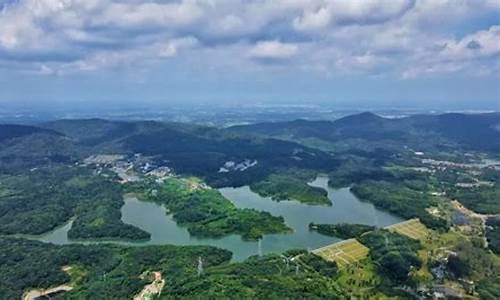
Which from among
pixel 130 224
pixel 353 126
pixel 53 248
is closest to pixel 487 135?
pixel 353 126

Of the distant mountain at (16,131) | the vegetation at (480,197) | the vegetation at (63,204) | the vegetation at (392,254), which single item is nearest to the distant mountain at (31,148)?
the distant mountain at (16,131)

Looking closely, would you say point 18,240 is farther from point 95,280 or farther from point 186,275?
point 186,275

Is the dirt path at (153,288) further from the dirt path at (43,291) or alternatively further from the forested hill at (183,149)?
the forested hill at (183,149)

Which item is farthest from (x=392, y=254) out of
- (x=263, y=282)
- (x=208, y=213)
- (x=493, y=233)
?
(x=208, y=213)

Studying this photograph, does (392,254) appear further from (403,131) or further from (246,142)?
(403,131)

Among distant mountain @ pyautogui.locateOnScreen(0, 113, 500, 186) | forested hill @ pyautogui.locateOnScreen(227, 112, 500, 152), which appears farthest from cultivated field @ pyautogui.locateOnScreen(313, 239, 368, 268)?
forested hill @ pyautogui.locateOnScreen(227, 112, 500, 152)

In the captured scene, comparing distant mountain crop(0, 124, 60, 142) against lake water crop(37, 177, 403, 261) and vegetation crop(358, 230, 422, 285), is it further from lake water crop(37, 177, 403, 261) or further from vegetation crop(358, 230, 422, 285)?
vegetation crop(358, 230, 422, 285)
